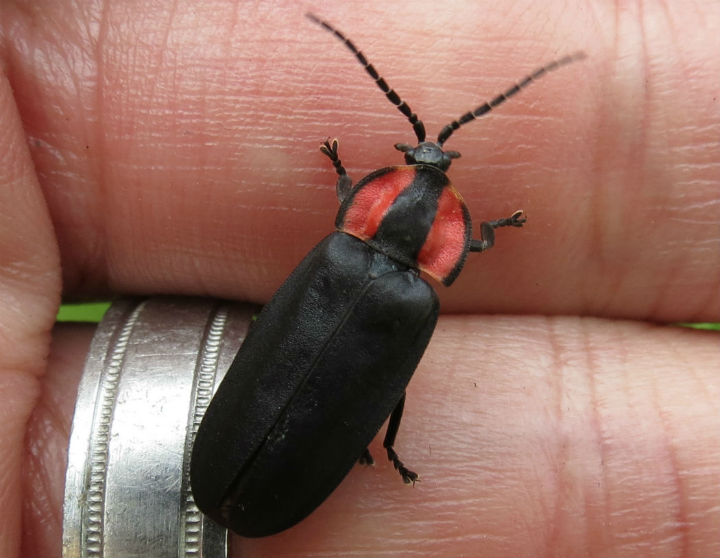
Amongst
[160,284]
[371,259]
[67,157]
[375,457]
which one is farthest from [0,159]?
[375,457]

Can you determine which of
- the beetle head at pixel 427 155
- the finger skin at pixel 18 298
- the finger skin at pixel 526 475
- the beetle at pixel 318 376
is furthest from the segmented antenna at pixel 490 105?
the finger skin at pixel 18 298

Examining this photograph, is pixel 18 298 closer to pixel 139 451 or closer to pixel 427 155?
pixel 139 451

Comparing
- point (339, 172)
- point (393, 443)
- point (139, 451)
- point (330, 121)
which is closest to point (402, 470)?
point (393, 443)

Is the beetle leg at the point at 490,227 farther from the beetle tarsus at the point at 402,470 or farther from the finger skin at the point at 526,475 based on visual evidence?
the beetle tarsus at the point at 402,470

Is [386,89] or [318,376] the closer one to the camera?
[318,376]

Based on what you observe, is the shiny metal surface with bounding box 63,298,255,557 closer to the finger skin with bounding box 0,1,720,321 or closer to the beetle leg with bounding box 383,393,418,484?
the finger skin with bounding box 0,1,720,321
